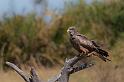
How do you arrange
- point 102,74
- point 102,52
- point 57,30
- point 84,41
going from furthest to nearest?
1. point 57,30
2. point 102,74
3. point 84,41
4. point 102,52

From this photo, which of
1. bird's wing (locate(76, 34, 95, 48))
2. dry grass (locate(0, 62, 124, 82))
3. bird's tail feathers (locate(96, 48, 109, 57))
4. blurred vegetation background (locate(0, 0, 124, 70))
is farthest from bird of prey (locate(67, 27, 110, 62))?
blurred vegetation background (locate(0, 0, 124, 70))

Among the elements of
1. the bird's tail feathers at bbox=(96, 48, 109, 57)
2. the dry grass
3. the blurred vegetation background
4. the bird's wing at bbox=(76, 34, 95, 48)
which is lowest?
the bird's tail feathers at bbox=(96, 48, 109, 57)

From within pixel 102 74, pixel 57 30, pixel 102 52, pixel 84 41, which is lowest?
pixel 102 52

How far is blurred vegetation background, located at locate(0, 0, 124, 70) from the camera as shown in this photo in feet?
47.2

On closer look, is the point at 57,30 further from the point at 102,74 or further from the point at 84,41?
the point at 84,41

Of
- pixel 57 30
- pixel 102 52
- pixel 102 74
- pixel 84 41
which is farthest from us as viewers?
pixel 57 30

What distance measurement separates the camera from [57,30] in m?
15.2

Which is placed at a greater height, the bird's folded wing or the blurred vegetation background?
the blurred vegetation background

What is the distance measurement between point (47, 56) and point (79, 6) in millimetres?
2235

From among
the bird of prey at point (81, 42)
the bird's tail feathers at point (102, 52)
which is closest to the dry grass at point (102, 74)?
the bird of prey at point (81, 42)

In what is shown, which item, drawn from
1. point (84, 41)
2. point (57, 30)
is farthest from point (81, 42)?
point (57, 30)

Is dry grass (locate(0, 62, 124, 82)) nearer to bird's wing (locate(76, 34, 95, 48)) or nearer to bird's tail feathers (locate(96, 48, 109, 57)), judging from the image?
bird's wing (locate(76, 34, 95, 48))

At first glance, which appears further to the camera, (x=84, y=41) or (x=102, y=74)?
(x=102, y=74)

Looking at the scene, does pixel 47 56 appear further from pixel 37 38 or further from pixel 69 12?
pixel 69 12
